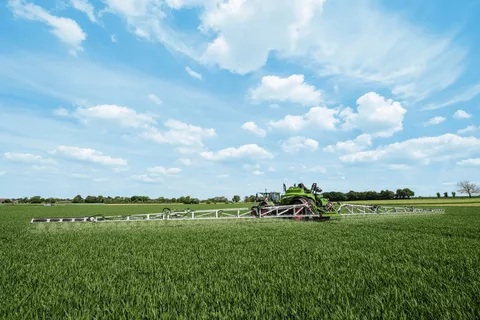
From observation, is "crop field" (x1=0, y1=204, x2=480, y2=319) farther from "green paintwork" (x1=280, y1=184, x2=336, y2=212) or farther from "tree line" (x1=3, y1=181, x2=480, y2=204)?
"tree line" (x1=3, y1=181, x2=480, y2=204)

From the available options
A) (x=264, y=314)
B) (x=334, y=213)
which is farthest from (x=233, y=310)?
(x=334, y=213)

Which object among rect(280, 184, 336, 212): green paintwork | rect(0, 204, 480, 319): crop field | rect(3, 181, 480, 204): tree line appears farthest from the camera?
rect(3, 181, 480, 204): tree line

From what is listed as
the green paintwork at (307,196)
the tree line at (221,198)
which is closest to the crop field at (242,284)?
the green paintwork at (307,196)

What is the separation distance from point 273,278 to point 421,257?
3.84 meters

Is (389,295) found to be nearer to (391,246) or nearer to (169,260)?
(169,260)

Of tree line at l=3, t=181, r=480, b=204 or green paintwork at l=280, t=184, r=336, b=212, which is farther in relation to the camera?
tree line at l=3, t=181, r=480, b=204

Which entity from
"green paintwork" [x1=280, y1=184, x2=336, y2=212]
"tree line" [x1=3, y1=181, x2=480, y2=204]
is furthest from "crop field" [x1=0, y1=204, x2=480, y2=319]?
"tree line" [x1=3, y1=181, x2=480, y2=204]

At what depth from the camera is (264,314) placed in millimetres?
2881

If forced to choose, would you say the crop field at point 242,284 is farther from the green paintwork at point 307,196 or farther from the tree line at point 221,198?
the tree line at point 221,198

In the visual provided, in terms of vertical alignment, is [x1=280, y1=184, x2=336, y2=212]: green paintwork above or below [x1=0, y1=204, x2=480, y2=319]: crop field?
above

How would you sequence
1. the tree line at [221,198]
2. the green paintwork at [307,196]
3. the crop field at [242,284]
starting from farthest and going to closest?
the tree line at [221,198], the green paintwork at [307,196], the crop field at [242,284]

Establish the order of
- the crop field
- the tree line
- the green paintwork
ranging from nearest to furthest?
the crop field
the green paintwork
the tree line

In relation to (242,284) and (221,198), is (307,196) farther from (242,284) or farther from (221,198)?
(221,198)

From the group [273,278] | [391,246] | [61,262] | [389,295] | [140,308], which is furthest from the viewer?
[391,246]
